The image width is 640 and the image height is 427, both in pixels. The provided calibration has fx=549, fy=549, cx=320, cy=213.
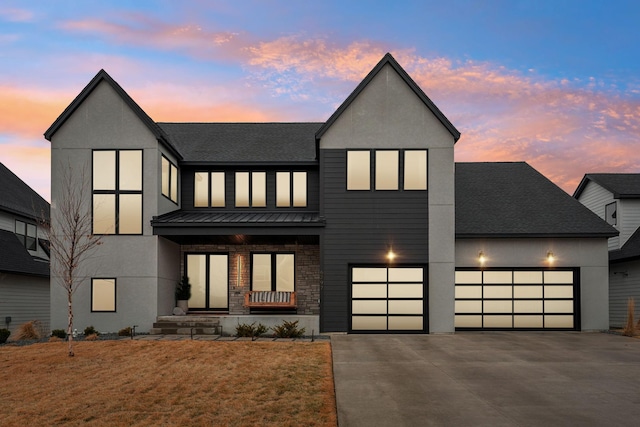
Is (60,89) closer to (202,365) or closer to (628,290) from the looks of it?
(202,365)

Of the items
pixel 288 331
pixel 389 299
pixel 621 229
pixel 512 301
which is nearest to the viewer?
pixel 288 331

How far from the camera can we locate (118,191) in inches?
842

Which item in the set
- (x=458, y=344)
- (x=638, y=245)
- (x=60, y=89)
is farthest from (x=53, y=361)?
(x=638, y=245)

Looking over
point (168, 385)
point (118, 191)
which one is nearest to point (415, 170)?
point (118, 191)

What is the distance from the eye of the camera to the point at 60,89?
2627 cm

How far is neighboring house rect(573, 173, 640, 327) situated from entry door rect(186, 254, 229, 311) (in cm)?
1771

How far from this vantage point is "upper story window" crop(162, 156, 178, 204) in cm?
2230

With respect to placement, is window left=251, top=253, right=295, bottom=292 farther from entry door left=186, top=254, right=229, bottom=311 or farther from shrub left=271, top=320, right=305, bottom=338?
shrub left=271, top=320, right=305, bottom=338

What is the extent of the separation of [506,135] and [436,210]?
10021 millimetres

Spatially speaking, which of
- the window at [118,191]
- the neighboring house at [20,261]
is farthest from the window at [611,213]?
the neighboring house at [20,261]

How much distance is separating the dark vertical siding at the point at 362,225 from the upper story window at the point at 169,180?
642cm

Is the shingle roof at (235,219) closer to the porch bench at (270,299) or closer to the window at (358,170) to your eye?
the window at (358,170)

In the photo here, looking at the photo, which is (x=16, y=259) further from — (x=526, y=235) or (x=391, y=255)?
(x=526, y=235)

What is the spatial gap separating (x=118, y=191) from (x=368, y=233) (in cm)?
990
